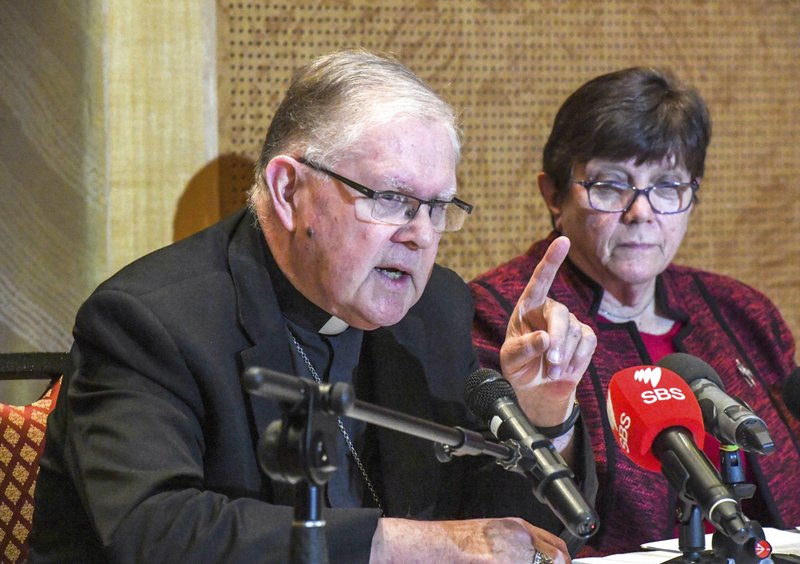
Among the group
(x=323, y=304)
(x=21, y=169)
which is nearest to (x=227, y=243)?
(x=323, y=304)

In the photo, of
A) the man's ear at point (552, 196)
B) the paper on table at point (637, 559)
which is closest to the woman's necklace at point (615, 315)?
the man's ear at point (552, 196)

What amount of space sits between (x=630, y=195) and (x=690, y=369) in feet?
3.03

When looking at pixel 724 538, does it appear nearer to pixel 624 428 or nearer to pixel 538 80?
pixel 624 428

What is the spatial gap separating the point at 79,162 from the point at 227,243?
990 mm

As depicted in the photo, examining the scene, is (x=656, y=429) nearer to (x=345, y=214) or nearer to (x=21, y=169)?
(x=345, y=214)

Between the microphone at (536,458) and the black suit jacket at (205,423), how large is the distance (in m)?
0.25

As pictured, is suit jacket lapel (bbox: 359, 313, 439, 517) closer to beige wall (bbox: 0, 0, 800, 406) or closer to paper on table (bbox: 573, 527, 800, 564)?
paper on table (bbox: 573, 527, 800, 564)

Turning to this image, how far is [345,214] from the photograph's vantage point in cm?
196

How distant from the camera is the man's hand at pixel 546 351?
196 centimetres

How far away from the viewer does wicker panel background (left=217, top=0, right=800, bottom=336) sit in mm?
3078

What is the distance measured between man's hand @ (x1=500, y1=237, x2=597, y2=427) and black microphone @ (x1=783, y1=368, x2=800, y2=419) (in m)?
0.56

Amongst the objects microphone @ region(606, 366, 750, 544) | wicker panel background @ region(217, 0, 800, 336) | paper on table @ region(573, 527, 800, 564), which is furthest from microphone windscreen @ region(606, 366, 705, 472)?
wicker panel background @ region(217, 0, 800, 336)

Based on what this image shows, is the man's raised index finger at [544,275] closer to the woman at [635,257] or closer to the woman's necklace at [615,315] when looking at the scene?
the woman at [635,257]

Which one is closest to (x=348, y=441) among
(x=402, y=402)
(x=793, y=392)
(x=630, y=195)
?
(x=402, y=402)
